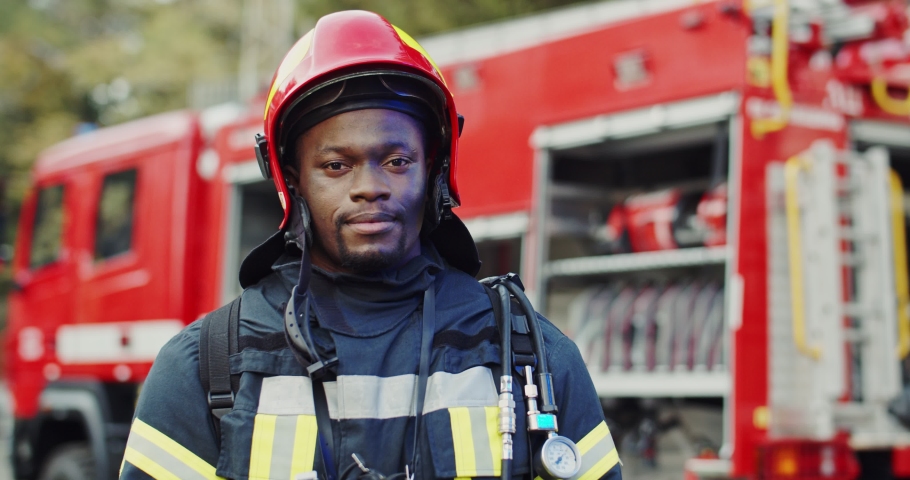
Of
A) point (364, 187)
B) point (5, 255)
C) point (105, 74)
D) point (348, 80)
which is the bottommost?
point (364, 187)

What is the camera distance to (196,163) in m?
6.59

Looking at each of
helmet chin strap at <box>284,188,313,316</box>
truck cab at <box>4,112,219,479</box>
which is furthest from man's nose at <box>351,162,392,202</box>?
truck cab at <box>4,112,219,479</box>

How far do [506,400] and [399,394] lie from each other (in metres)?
0.17

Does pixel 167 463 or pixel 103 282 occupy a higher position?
pixel 103 282

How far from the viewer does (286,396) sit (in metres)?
1.65

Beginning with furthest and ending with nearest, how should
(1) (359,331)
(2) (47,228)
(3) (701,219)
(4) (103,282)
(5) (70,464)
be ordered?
(2) (47,228)
(4) (103,282)
(5) (70,464)
(3) (701,219)
(1) (359,331)

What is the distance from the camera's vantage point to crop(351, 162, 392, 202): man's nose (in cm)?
174

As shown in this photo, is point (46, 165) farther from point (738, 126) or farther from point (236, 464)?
point (236, 464)

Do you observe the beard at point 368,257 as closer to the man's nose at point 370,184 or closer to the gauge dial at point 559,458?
the man's nose at point 370,184

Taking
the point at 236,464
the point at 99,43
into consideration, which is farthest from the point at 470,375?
the point at 99,43

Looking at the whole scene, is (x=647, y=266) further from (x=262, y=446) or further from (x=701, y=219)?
(x=262, y=446)

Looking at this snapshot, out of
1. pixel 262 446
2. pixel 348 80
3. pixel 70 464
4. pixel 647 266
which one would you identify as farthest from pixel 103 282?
pixel 262 446

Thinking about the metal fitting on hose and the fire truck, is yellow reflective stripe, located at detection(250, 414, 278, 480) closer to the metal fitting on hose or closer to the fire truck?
the metal fitting on hose

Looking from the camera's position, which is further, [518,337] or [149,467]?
[518,337]
